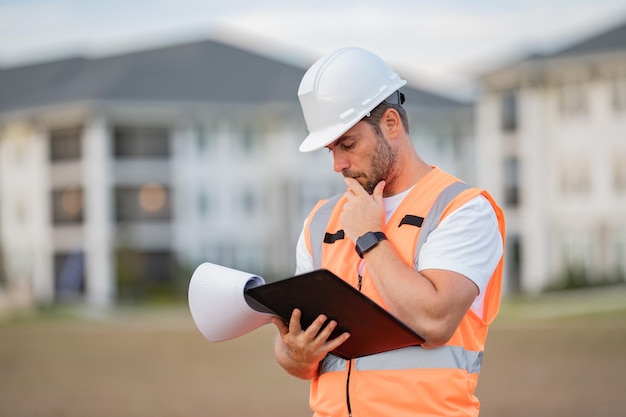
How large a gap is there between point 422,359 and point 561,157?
45635mm

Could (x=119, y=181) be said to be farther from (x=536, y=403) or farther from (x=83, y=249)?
(x=536, y=403)

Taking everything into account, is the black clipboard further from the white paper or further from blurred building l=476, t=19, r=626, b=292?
blurred building l=476, t=19, r=626, b=292

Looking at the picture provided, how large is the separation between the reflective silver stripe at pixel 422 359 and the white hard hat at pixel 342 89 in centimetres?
63

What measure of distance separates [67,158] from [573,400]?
4365 centimetres

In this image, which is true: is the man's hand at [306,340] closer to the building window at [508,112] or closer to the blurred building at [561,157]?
the blurred building at [561,157]

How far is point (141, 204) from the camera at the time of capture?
5294 cm

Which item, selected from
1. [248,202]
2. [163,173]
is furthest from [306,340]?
[248,202]

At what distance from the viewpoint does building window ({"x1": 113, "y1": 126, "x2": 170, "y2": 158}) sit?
53.3 metres

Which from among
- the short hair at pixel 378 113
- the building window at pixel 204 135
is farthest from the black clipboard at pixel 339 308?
the building window at pixel 204 135

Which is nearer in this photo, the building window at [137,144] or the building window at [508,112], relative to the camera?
the building window at [508,112]

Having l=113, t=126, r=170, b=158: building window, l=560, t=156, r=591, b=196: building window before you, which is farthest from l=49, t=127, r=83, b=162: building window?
l=560, t=156, r=591, b=196: building window

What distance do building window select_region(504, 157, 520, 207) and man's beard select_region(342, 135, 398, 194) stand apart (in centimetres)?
4670

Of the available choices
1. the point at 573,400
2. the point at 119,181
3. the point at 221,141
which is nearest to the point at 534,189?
the point at 221,141

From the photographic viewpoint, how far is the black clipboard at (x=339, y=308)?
2.85 meters
